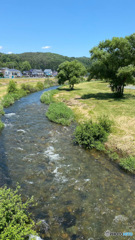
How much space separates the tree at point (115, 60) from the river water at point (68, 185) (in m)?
21.0

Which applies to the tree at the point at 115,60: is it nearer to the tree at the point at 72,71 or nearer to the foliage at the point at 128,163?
the tree at the point at 72,71

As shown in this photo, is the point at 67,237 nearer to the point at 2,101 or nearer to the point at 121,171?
the point at 121,171

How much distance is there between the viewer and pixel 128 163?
11.6m

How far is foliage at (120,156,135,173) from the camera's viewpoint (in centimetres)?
1120

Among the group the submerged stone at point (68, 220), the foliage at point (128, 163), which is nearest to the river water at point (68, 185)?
the submerged stone at point (68, 220)

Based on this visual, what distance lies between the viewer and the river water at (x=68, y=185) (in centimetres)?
734

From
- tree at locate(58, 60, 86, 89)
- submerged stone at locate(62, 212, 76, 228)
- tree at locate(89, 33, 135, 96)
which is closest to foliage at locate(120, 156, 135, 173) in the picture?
submerged stone at locate(62, 212, 76, 228)

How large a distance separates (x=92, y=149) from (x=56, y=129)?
21.6ft

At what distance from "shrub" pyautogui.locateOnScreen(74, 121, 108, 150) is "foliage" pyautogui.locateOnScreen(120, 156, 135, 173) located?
257 cm

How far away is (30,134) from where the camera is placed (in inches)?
701

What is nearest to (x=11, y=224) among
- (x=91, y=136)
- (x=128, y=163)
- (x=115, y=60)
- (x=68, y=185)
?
(x=68, y=185)

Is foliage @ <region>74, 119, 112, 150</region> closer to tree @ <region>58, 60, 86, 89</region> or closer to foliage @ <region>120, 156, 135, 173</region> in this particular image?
foliage @ <region>120, 156, 135, 173</region>

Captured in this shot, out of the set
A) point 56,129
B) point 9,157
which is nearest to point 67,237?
point 9,157

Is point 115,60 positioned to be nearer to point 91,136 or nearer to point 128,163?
point 91,136
